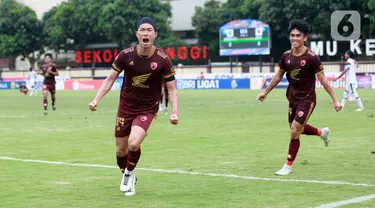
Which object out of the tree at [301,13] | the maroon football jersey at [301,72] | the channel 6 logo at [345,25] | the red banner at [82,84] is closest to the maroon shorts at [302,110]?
the maroon football jersey at [301,72]

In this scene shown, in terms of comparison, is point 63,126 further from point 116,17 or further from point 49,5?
point 49,5

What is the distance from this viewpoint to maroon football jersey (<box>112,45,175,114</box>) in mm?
9641

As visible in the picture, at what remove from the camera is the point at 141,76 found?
31.7 feet

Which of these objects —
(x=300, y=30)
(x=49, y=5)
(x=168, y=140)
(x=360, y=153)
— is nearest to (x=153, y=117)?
(x=300, y=30)

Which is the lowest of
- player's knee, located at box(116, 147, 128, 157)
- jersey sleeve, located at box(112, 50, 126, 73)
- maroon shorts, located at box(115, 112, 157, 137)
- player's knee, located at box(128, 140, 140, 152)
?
player's knee, located at box(116, 147, 128, 157)

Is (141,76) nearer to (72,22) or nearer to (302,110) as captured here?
(302,110)

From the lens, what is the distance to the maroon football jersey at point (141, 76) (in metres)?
9.64

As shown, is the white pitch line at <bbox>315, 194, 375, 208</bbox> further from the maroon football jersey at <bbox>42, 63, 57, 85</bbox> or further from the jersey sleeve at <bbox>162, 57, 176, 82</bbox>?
the maroon football jersey at <bbox>42, 63, 57, 85</bbox>

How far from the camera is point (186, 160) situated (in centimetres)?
1321

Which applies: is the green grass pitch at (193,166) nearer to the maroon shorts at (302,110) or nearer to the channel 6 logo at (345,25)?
the maroon shorts at (302,110)

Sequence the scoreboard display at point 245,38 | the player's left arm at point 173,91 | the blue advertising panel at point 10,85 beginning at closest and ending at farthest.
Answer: the player's left arm at point 173,91, the scoreboard display at point 245,38, the blue advertising panel at point 10,85

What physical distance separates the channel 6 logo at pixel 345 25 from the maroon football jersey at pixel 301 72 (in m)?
54.8

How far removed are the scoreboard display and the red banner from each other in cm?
1257

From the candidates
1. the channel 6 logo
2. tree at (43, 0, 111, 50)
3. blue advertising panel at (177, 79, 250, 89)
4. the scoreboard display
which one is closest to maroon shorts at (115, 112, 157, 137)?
blue advertising panel at (177, 79, 250, 89)
